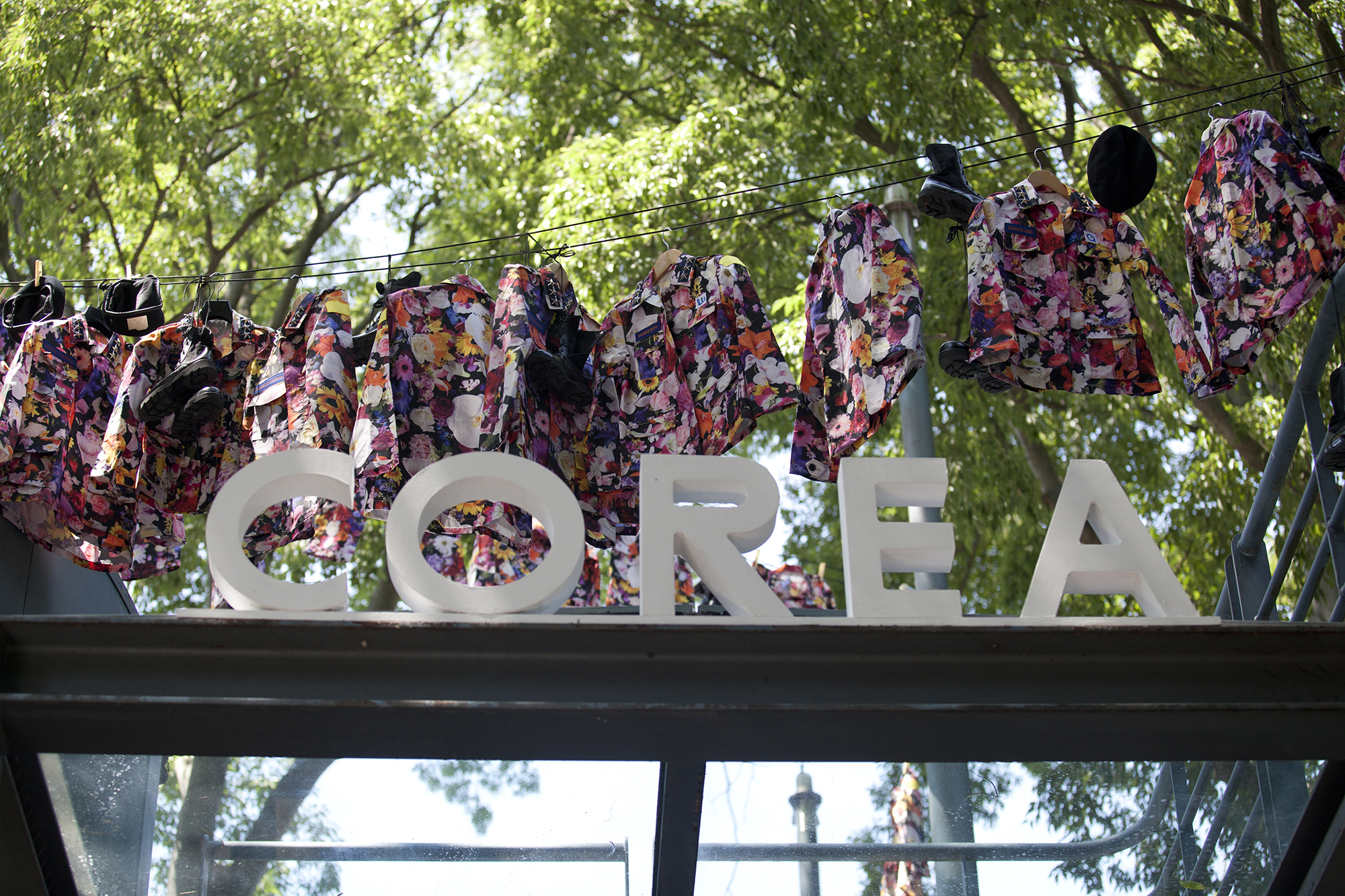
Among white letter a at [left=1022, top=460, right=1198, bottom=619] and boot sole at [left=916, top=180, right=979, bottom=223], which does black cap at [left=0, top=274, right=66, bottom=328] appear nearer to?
boot sole at [left=916, top=180, right=979, bottom=223]

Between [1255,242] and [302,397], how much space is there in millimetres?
3809

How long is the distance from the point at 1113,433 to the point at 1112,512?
6.63 meters

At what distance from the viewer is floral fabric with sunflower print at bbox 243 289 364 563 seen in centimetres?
475

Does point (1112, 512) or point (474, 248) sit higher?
point (474, 248)

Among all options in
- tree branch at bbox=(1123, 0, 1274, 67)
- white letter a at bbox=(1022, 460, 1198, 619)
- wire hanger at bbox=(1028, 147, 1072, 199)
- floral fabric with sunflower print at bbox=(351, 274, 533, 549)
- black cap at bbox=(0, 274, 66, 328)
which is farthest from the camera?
tree branch at bbox=(1123, 0, 1274, 67)

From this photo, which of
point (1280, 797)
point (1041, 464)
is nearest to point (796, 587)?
point (1041, 464)

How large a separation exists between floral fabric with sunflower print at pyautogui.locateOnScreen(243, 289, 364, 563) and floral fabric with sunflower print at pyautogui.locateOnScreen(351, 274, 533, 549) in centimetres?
13

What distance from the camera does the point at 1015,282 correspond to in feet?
16.1

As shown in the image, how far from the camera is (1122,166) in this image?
194 inches

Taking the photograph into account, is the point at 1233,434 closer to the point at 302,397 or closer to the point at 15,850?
the point at 302,397

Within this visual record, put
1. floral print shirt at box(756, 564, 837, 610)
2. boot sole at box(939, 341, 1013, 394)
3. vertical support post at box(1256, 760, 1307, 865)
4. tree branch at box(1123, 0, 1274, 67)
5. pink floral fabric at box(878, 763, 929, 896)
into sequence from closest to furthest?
vertical support post at box(1256, 760, 1307, 865) → pink floral fabric at box(878, 763, 929, 896) → boot sole at box(939, 341, 1013, 394) → tree branch at box(1123, 0, 1274, 67) → floral print shirt at box(756, 564, 837, 610)

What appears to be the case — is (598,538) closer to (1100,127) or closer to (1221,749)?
(1221,749)

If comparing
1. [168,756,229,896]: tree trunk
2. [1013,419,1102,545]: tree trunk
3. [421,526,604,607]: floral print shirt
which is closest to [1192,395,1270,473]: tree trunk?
[1013,419,1102,545]: tree trunk

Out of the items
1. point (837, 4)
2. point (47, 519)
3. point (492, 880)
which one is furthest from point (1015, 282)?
point (837, 4)
